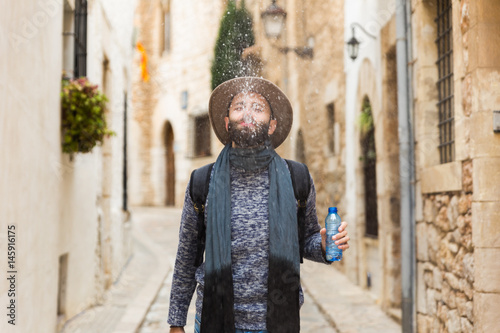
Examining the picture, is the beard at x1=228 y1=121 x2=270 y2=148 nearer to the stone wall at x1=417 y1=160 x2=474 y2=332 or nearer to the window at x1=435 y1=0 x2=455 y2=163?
the stone wall at x1=417 y1=160 x2=474 y2=332

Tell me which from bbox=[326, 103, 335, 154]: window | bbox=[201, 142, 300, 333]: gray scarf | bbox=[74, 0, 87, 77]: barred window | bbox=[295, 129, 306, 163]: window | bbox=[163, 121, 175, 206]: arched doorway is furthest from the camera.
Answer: bbox=[163, 121, 175, 206]: arched doorway

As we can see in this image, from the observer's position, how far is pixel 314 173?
11742mm

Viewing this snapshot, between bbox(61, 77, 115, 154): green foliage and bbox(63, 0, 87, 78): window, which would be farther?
bbox(63, 0, 87, 78): window

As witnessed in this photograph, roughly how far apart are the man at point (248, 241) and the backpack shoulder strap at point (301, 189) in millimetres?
25

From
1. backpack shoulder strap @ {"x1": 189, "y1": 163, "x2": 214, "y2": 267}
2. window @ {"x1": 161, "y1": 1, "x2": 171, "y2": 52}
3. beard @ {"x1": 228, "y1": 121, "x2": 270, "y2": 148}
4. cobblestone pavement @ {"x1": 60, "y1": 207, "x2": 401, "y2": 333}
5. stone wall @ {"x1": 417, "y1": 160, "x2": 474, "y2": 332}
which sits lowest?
cobblestone pavement @ {"x1": 60, "y1": 207, "x2": 401, "y2": 333}

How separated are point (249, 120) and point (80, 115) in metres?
3.75

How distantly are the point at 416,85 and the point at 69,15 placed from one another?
360 cm

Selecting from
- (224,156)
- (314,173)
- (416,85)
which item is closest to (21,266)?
(224,156)

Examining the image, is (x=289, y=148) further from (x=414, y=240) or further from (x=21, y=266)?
(x=21, y=266)

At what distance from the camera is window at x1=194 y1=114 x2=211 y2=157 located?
2155cm

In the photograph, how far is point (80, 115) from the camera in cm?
576

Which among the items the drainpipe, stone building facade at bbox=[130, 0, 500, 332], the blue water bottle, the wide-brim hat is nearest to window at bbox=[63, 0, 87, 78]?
the drainpipe

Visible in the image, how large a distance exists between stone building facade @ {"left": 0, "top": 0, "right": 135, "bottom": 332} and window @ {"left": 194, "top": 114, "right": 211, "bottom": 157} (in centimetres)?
1229

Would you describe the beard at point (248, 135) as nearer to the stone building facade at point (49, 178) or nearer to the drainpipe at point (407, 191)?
the stone building facade at point (49, 178)
